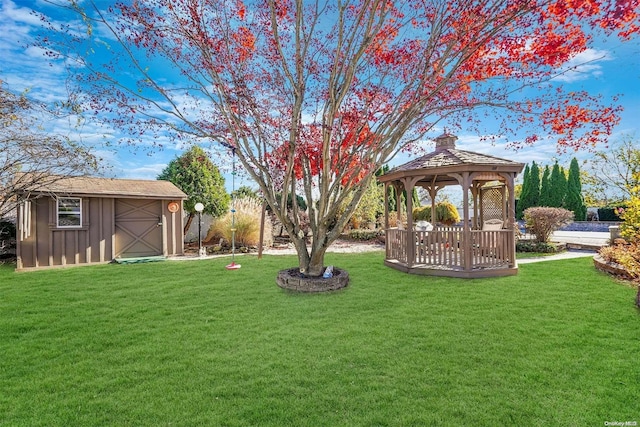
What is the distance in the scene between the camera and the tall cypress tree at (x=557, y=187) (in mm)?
22781

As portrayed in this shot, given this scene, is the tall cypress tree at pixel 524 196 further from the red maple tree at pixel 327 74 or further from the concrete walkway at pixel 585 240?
the red maple tree at pixel 327 74

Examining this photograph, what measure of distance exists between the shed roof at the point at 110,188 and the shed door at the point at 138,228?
1.38ft

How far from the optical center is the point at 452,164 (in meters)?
6.96

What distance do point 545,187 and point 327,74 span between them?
79.3 ft

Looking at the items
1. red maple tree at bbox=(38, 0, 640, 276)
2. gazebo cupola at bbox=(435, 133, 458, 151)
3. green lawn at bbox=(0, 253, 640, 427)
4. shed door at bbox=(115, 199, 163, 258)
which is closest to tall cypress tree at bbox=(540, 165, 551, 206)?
gazebo cupola at bbox=(435, 133, 458, 151)

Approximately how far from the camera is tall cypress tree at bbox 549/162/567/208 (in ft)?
74.7

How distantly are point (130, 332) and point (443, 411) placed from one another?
12.0 feet

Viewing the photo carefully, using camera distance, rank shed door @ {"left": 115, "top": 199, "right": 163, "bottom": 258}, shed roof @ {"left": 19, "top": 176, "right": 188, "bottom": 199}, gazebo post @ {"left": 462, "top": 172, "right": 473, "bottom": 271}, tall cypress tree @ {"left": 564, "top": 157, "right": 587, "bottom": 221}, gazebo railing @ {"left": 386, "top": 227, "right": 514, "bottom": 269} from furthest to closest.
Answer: tall cypress tree @ {"left": 564, "top": 157, "right": 587, "bottom": 221}
shed door @ {"left": 115, "top": 199, "right": 163, "bottom": 258}
shed roof @ {"left": 19, "top": 176, "right": 188, "bottom": 199}
gazebo railing @ {"left": 386, "top": 227, "right": 514, "bottom": 269}
gazebo post @ {"left": 462, "top": 172, "right": 473, "bottom": 271}

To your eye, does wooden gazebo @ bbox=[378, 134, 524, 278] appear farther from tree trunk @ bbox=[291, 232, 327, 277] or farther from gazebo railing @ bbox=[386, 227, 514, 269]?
tree trunk @ bbox=[291, 232, 327, 277]

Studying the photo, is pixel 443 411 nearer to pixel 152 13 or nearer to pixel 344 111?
pixel 344 111

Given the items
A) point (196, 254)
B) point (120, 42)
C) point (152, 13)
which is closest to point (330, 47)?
point (152, 13)

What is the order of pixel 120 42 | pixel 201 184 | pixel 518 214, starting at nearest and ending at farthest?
pixel 120 42 < pixel 201 184 < pixel 518 214

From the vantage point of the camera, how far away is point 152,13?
544 cm

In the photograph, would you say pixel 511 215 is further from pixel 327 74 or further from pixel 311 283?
pixel 327 74
